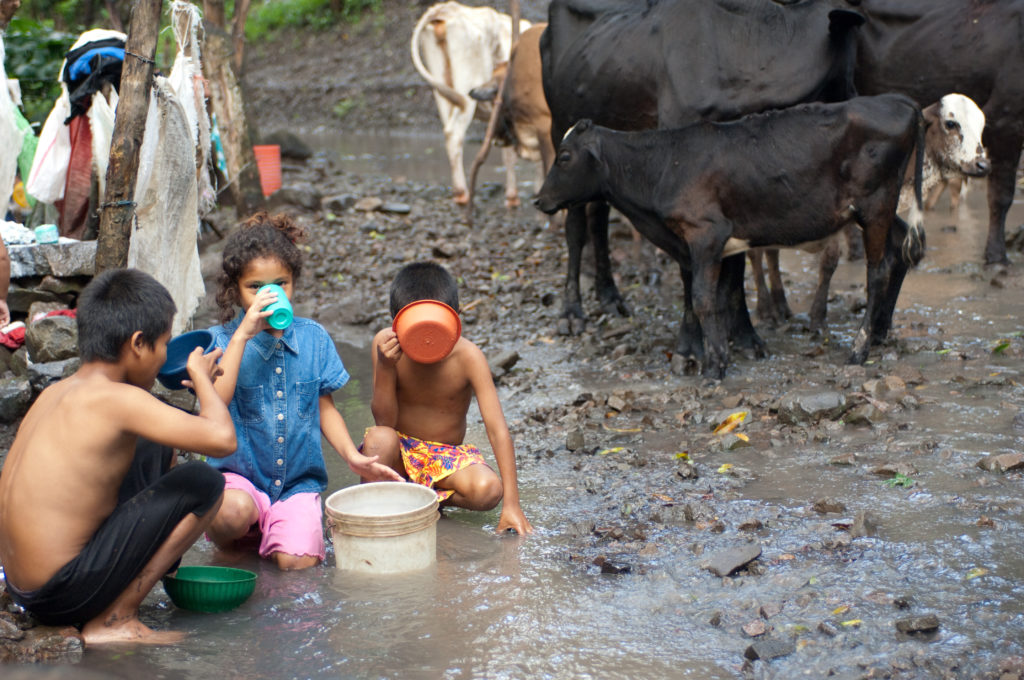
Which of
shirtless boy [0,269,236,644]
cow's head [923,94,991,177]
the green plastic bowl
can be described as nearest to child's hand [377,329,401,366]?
shirtless boy [0,269,236,644]

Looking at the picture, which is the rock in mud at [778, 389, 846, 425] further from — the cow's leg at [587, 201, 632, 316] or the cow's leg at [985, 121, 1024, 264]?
the cow's leg at [985, 121, 1024, 264]

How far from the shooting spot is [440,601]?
3428mm

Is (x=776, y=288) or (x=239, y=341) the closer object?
(x=239, y=341)

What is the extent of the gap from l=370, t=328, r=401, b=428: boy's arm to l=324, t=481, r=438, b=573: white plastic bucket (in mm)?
490

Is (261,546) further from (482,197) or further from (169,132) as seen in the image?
(482,197)

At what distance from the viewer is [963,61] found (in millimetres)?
7695

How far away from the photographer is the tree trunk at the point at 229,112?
962cm

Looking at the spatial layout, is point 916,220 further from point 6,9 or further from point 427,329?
point 6,9

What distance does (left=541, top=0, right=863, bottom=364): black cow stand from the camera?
6.72 metres

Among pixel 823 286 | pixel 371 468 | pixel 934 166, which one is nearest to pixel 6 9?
pixel 371 468

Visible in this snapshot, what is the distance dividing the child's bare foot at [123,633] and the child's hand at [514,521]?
1260 mm

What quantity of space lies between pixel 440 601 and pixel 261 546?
78 centimetres

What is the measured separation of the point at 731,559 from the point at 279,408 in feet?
5.56


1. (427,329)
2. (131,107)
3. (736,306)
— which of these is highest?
(131,107)
